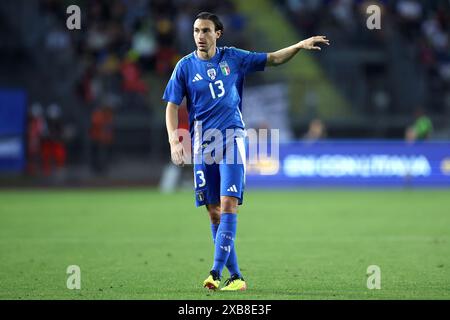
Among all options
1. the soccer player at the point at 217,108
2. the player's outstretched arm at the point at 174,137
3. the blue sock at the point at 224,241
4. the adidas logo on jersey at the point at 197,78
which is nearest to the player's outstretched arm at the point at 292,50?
the soccer player at the point at 217,108

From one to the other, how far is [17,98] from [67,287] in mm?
18628

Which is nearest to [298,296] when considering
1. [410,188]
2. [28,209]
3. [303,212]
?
→ [303,212]

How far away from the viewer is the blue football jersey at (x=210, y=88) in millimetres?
8891

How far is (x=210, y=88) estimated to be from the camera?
888 cm

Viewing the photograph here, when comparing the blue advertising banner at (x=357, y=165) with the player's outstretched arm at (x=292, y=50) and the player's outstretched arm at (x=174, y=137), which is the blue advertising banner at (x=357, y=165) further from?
the player's outstretched arm at (x=174, y=137)

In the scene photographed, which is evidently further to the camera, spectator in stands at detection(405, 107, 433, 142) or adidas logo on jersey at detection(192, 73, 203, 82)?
spectator in stands at detection(405, 107, 433, 142)

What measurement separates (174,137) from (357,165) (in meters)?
16.3

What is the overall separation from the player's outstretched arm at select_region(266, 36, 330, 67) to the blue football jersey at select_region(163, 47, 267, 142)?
80 millimetres

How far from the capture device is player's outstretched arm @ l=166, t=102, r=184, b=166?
862 cm

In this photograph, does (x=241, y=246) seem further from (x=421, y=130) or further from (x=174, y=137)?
(x=421, y=130)

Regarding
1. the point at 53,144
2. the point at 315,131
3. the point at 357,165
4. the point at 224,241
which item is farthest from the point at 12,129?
the point at 224,241

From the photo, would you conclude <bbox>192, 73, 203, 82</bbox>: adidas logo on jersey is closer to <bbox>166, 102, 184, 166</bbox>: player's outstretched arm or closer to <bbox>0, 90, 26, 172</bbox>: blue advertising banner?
<bbox>166, 102, 184, 166</bbox>: player's outstretched arm

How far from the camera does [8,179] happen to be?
2623 centimetres

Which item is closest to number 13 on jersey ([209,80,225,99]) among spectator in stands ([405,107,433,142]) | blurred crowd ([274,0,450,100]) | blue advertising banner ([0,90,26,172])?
spectator in stands ([405,107,433,142])
